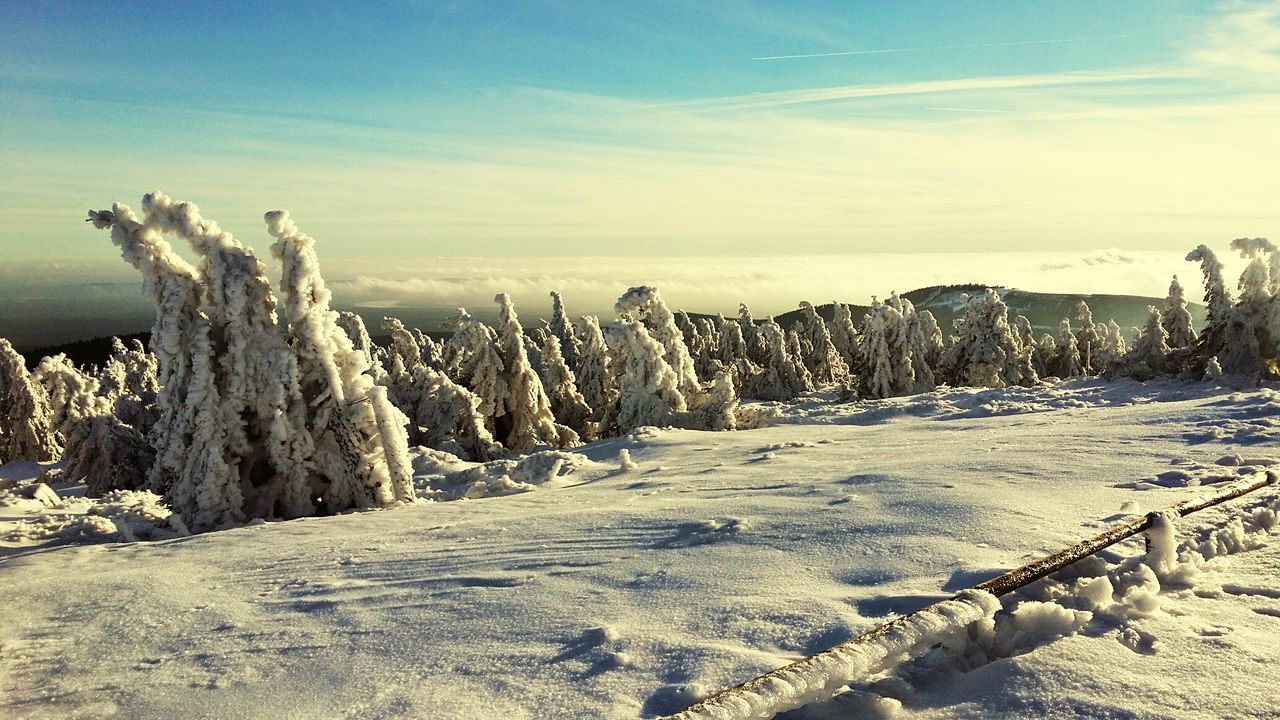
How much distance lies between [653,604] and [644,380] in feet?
54.1

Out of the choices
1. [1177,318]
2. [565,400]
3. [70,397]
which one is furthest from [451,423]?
[1177,318]

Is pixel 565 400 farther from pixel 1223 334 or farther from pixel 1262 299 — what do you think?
pixel 1262 299

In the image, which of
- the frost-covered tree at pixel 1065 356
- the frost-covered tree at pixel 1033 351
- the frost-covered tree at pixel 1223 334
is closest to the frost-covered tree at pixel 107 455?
the frost-covered tree at pixel 1223 334

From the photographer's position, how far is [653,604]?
3.70 metres

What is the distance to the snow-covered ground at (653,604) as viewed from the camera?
2.83 m

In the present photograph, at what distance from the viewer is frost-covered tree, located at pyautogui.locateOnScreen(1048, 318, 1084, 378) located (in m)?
50.9

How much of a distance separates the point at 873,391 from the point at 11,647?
3382cm

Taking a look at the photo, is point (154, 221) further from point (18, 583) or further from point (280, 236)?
point (18, 583)

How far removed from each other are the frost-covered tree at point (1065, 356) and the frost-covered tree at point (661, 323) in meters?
40.1

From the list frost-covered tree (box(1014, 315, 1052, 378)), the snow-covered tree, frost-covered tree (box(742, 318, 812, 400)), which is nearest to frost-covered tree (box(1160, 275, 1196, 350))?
the snow-covered tree

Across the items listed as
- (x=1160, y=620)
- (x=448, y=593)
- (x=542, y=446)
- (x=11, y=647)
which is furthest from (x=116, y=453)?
(x=1160, y=620)

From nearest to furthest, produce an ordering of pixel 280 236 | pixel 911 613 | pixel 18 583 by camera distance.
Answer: pixel 911 613
pixel 18 583
pixel 280 236

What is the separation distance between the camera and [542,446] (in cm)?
2555

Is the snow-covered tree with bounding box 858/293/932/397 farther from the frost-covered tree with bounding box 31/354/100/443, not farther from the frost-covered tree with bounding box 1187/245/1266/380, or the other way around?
the frost-covered tree with bounding box 31/354/100/443
